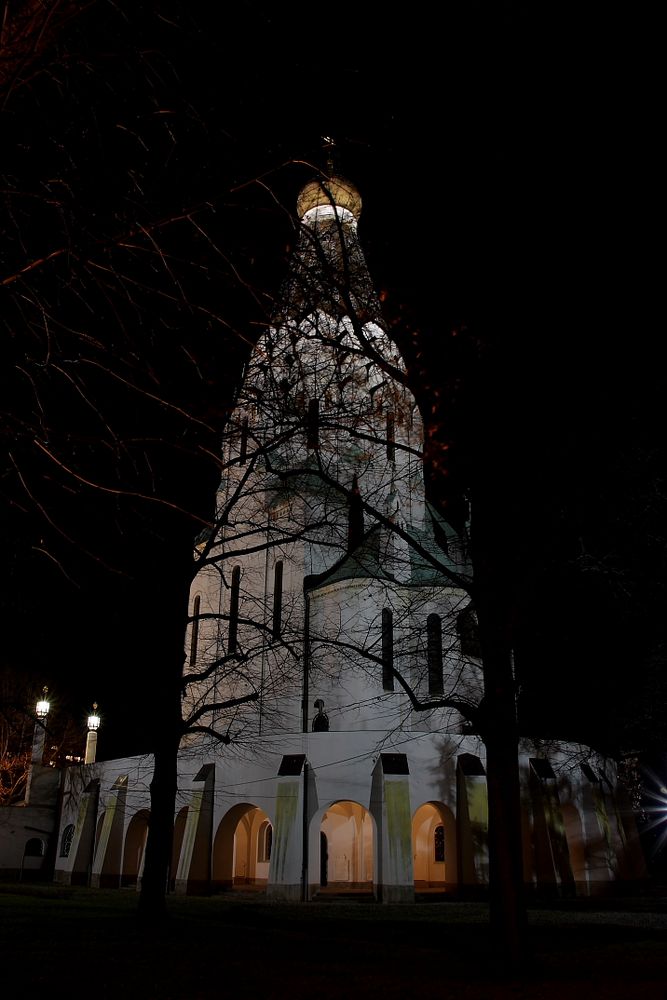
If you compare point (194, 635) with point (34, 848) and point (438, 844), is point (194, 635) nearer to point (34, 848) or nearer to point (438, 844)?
point (438, 844)

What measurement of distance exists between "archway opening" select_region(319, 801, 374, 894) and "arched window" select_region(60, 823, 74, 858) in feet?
48.0

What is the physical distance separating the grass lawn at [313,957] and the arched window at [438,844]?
561 inches

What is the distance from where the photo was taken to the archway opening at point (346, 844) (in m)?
30.5

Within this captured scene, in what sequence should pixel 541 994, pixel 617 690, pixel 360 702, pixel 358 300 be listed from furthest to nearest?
pixel 617 690 < pixel 360 702 < pixel 358 300 < pixel 541 994

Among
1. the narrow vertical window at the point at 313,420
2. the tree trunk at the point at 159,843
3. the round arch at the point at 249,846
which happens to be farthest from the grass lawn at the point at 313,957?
the round arch at the point at 249,846

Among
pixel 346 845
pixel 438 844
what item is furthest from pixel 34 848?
pixel 438 844

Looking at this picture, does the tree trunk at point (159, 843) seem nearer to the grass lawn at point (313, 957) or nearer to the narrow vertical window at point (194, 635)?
the grass lawn at point (313, 957)

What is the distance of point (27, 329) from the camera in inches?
268

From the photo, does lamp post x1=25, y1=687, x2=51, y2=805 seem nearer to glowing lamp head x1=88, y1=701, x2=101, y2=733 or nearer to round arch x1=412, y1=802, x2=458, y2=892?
glowing lamp head x1=88, y1=701, x2=101, y2=733

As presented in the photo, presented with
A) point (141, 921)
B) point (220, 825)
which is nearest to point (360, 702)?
point (220, 825)

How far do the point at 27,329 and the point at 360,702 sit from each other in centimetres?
2348

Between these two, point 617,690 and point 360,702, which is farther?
point 617,690

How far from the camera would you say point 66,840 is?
39.2 metres

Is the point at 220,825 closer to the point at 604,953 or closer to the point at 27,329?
the point at 604,953
